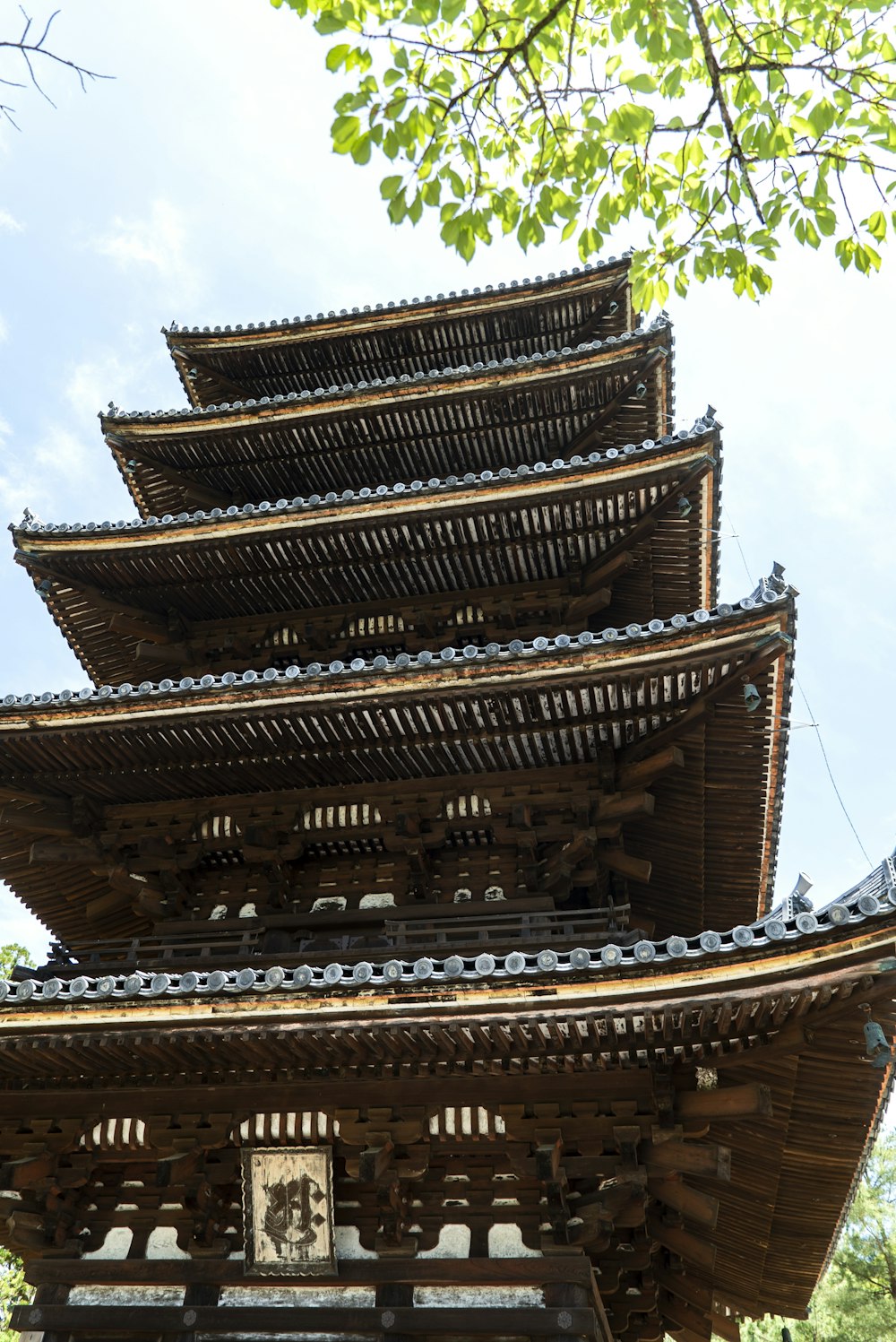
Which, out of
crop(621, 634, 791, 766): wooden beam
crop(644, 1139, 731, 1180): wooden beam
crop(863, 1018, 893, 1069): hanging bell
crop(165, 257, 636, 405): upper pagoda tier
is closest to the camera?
crop(863, 1018, 893, 1069): hanging bell

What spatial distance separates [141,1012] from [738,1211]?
5.56 m

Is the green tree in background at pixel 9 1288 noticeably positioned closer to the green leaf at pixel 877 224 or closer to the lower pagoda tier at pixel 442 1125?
the lower pagoda tier at pixel 442 1125

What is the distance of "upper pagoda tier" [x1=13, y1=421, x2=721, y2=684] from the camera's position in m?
12.2

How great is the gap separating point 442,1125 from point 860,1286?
19435mm

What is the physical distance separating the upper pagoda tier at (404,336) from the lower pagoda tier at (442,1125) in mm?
10983

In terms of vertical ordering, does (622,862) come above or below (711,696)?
below

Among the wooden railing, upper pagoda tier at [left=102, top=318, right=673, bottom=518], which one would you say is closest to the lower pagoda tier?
the wooden railing

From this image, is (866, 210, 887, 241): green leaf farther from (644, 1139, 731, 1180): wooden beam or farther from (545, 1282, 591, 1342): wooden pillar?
(545, 1282, 591, 1342): wooden pillar

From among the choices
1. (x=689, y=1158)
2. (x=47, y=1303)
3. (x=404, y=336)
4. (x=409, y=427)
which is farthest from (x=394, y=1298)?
(x=404, y=336)

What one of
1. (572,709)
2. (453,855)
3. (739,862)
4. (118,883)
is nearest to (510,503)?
(572,709)

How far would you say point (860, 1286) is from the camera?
74.1ft

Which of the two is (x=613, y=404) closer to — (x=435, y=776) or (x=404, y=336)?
(x=404, y=336)

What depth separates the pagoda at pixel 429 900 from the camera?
788cm

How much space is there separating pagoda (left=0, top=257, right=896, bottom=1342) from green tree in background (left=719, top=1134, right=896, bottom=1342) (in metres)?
13.6
